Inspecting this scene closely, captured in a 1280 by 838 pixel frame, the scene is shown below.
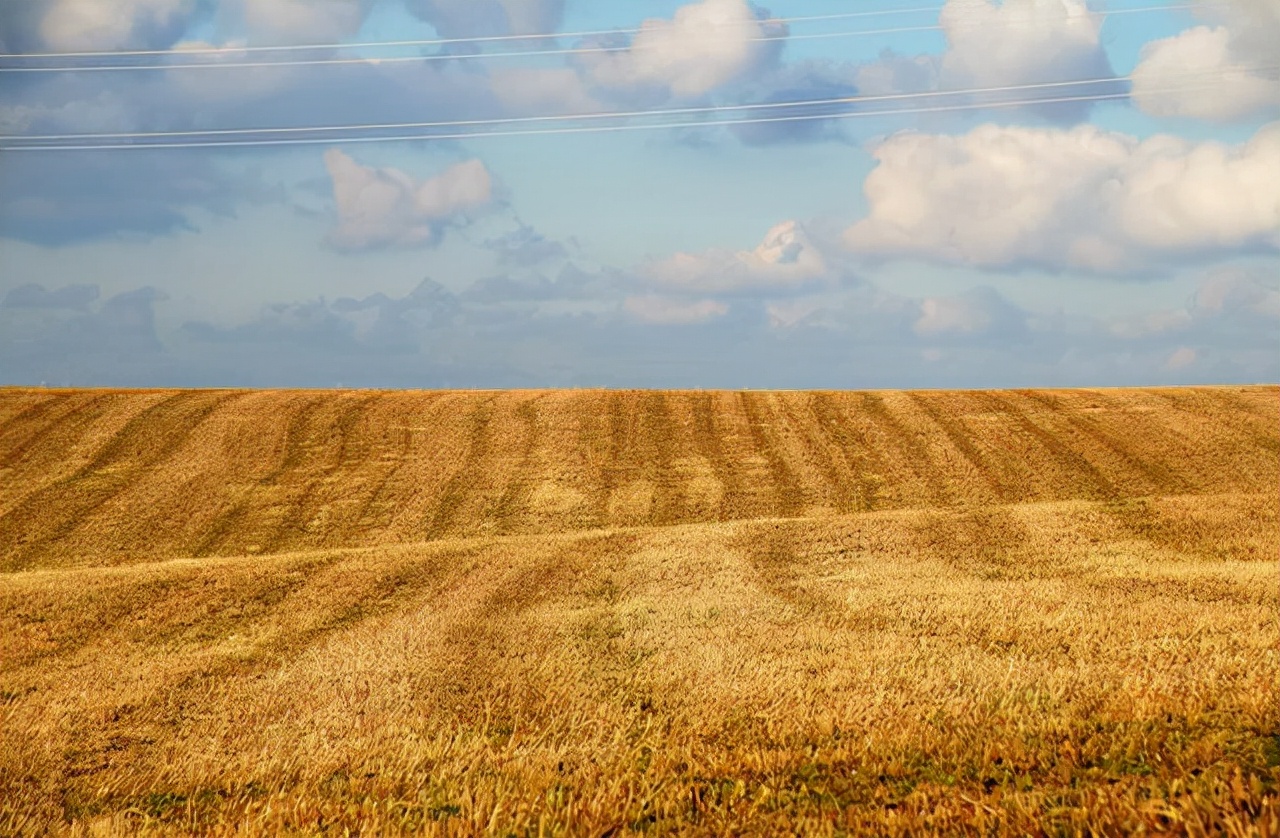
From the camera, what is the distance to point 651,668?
1156cm

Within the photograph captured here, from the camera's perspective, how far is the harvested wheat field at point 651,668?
24.2 feet

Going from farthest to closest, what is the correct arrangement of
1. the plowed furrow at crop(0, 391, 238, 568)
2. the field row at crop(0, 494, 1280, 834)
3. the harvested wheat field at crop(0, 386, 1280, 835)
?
the plowed furrow at crop(0, 391, 238, 568)
the harvested wheat field at crop(0, 386, 1280, 835)
the field row at crop(0, 494, 1280, 834)

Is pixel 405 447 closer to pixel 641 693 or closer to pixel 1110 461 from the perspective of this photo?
pixel 1110 461

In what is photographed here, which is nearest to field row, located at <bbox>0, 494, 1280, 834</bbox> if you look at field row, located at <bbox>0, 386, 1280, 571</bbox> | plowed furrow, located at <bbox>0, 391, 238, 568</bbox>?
field row, located at <bbox>0, 386, 1280, 571</bbox>

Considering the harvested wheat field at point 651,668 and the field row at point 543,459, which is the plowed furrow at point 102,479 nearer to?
the field row at point 543,459

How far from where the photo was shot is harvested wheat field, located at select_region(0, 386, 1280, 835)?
7.36m

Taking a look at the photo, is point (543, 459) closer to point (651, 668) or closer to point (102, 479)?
point (102, 479)

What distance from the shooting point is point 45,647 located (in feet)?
53.0

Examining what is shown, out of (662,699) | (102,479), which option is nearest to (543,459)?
(102,479)

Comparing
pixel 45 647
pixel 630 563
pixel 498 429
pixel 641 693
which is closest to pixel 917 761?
pixel 641 693

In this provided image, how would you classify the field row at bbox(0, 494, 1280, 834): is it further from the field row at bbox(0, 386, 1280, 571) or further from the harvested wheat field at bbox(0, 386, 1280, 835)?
the field row at bbox(0, 386, 1280, 571)

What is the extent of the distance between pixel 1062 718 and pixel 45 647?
1483 centimetres

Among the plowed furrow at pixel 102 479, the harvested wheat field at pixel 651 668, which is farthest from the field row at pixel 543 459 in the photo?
the harvested wheat field at pixel 651 668

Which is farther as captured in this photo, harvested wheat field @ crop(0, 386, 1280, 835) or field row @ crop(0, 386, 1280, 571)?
field row @ crop(0, 386, 1280, 571)
